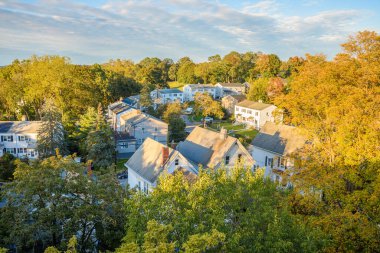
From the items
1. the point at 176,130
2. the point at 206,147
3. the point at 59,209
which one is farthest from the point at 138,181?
the point at 176,130

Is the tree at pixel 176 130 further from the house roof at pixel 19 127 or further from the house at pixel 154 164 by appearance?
the house at pixel 154 164

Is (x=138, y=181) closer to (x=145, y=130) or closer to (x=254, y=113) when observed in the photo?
(x=145, y=130)

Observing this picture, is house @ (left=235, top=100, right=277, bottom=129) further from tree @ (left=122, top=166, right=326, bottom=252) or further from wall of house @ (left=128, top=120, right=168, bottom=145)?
tree @ (left=122, top=166, right=326, bottom=252)

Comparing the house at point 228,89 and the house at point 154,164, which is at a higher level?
the house at point 228,89

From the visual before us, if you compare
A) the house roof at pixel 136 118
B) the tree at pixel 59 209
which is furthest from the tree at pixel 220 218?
the house roof at pixel 136 118

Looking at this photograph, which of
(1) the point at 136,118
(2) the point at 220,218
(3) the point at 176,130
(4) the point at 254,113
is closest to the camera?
(2) the point at 220,218

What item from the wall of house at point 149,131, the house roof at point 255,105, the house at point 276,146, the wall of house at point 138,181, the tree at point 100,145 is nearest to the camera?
the wall of house at point 138,181
